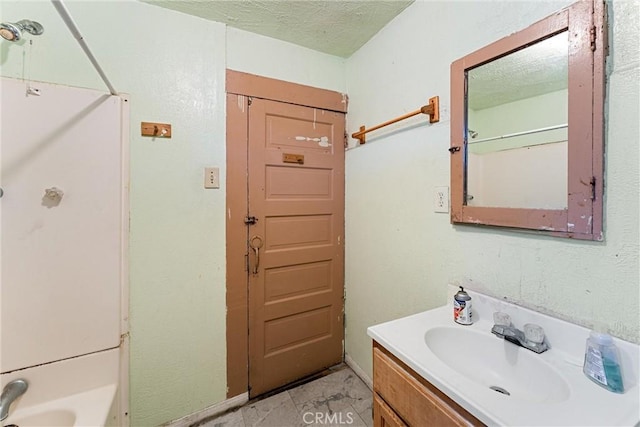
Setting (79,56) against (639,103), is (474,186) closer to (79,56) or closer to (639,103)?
(639,103)

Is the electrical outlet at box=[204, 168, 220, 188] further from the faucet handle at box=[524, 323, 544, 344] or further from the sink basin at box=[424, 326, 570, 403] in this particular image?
the faucet handle at box=[524, 323, 544, 344]

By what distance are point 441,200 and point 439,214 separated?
68 millimetres

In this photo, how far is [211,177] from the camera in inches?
59.6

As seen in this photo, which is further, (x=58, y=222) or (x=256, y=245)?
(x=256, y=245)

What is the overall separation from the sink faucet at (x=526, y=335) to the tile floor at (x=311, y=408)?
1.01 m

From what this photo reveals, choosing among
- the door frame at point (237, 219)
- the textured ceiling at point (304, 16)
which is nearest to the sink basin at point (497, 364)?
the door frame at point (237, 219)

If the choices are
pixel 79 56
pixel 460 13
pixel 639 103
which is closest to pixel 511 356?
pixel 639 103

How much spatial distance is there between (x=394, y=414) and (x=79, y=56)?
202 centimetres

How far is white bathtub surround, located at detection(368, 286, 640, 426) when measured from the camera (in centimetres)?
59

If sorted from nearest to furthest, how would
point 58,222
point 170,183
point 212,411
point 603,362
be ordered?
point 603,362 → point 58,222 → point 170,183 → point 212,411

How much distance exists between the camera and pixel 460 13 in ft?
3.76

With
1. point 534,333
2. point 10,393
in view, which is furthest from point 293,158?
point 10,393

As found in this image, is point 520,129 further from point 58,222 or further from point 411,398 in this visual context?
point 58,222

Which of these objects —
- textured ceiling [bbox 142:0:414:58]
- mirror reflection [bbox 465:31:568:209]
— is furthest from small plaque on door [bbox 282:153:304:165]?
mirror reflection [bbox 465:31:568:209]
